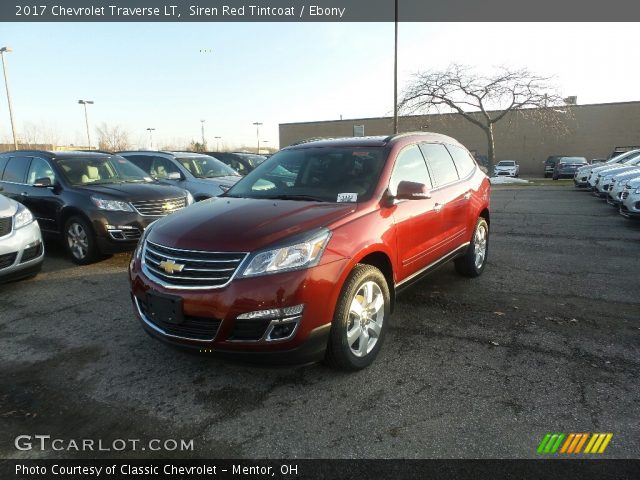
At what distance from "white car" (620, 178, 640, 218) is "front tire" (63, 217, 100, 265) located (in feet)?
33.1

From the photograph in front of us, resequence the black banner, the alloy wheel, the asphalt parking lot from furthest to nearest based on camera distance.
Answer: the alloy wheel < the asphalt parking lot < the black banner

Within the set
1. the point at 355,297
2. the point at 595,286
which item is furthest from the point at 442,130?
the point at 355,297

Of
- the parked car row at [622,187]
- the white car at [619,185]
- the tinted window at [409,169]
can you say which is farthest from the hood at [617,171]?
the tinted window at [409,169]

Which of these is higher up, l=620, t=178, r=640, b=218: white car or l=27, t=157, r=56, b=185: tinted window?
l=27, t=157, r=56, b=185: tinted window

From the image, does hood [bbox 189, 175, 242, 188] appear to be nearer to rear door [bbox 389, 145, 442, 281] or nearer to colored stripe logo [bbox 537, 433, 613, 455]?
rear door [bbox 389, 145, 442, 281]

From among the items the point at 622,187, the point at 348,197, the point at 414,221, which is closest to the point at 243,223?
the point at 348,197

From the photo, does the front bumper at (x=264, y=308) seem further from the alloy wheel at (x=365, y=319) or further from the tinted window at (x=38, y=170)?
the tinted window at (x=38, y=170)

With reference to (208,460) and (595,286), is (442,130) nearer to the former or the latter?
(595,286)

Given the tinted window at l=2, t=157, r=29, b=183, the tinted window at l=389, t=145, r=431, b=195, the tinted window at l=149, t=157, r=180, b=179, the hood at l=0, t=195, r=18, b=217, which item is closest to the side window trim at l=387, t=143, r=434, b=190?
the tinted window at l=389, t=145, r=431, b=195

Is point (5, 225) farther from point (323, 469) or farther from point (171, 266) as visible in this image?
point (323, 469)

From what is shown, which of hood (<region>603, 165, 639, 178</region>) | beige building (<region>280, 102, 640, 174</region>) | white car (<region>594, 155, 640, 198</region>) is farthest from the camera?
beige building (<region>280, 102, 640, 174</region>)

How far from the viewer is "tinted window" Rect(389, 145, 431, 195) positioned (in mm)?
3801

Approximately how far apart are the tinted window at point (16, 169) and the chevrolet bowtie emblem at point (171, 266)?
603cm

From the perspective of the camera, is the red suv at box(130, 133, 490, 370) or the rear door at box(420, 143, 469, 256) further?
the rear door at box(420, 143, 469, 256)
